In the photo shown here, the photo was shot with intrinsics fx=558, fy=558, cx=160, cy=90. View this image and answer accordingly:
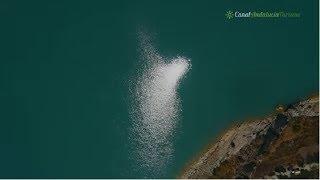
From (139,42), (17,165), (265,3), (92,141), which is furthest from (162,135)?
(265,3)

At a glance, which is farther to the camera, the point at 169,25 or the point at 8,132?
the point at 169,25

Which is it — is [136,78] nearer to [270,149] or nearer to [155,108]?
[155,108]

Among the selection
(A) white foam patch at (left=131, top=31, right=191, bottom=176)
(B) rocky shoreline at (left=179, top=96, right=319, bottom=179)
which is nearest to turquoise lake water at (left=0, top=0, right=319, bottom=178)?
A: (A) white foam patch at (left=131, top=31, right=191, bottom=176)

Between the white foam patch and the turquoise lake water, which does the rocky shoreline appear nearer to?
the turquoise lake water

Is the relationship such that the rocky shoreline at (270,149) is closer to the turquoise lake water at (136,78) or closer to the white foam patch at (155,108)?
the turquoise lake water at (136,78)

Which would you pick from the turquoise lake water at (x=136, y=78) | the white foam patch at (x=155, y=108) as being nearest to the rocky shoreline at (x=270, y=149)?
the turquoise lake water at (x=136, y=78)

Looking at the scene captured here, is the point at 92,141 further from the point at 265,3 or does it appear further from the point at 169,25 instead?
the point at 265,3

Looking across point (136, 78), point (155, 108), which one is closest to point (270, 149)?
point (155, 108)
